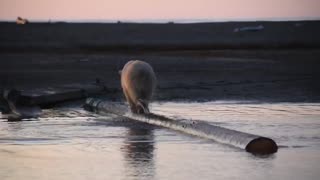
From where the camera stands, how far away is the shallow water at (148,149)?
12961 mm

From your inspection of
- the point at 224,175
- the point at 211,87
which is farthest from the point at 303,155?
the point at 211,87

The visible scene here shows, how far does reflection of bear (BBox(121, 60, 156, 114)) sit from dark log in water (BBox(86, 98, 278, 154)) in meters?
0.27

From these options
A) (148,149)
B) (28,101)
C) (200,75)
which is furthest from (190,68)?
(148,149)

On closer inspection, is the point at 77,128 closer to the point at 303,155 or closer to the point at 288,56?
the point at 303,155

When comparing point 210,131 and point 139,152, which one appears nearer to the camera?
point 139,152

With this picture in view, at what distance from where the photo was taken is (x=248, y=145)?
1484 cm

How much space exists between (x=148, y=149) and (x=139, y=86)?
5143mm

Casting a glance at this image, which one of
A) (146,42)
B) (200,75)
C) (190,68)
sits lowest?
(200,75)

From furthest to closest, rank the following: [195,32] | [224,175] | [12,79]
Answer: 1. [195,32]
2. [12,79]
3. [224,175]

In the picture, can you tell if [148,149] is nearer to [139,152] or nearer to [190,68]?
[139,152]

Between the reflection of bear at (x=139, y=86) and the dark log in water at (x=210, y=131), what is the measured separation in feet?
0.88

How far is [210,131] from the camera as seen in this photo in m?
16.5

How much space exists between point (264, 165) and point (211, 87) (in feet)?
52.4

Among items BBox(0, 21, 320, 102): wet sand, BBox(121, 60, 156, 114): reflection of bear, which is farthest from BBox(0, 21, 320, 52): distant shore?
BBox(121, 60, 156, 114): reflection of bear
